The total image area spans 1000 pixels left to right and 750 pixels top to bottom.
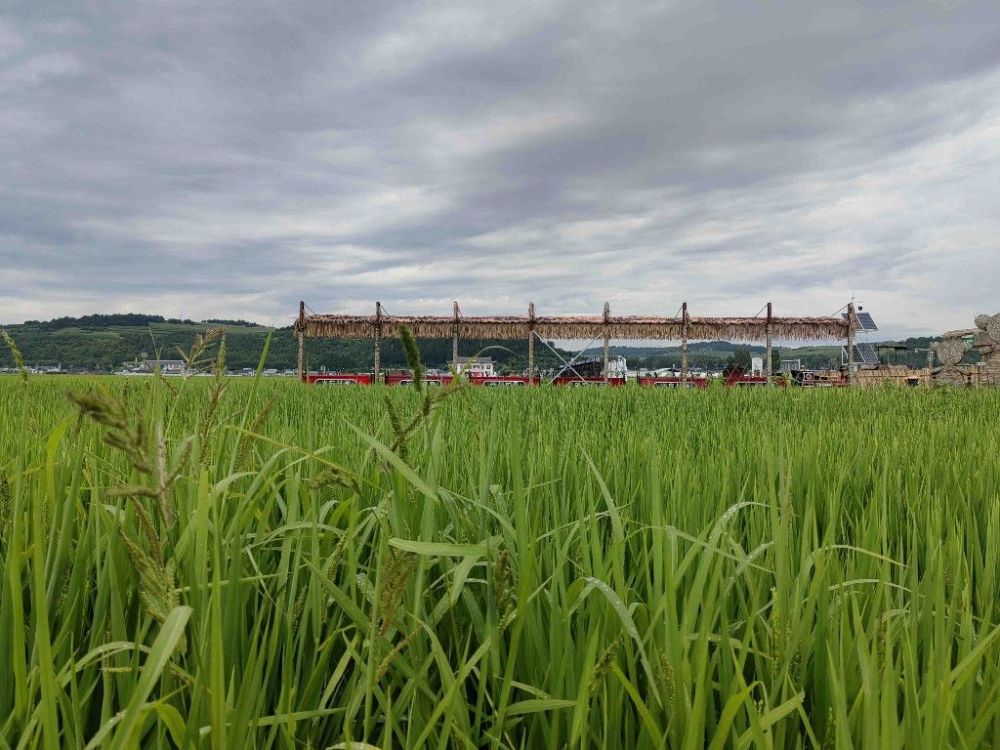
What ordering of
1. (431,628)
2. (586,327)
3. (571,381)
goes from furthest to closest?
(586,327) → (571,381) → (431,628)

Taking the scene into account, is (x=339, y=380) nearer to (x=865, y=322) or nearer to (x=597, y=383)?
(x=597, y=383)

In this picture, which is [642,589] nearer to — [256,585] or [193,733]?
[256,585]

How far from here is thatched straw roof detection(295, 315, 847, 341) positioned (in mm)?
17391

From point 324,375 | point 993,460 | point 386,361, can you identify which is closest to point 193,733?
point 993,460

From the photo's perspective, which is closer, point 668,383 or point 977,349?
point 668,383

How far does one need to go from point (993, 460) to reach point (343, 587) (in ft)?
7.91

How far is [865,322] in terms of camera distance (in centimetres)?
1828

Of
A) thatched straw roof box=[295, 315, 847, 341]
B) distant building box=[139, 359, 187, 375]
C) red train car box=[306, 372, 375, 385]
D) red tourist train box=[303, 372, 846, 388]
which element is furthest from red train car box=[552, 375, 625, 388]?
thatched straw roof box=[295, 315, 847, 341]

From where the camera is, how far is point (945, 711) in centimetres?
63

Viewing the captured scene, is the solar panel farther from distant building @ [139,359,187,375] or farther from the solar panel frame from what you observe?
distant building @ [139,359,187,375]

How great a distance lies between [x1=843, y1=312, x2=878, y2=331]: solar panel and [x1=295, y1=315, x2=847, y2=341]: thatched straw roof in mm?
456

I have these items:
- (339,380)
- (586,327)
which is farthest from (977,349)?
(339,380)

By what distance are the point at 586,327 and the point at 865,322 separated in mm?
8358

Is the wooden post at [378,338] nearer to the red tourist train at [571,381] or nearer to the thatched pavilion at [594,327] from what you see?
the thatched pavilion at [594,327]
